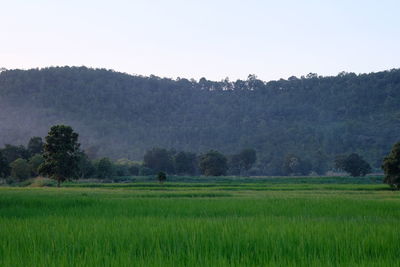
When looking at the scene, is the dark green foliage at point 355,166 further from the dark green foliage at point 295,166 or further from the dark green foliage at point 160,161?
the dark green foliage at point 160,161

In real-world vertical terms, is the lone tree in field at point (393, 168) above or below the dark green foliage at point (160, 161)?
below

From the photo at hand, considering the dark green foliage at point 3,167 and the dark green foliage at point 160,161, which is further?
the dark green foliage at point 160,161

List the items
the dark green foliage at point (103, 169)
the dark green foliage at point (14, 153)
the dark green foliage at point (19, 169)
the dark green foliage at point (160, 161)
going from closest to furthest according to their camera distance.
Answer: the dark green foliage at point (19, 169) < the dark green foliage at point (103, 169) < the dark green foliage at point (14, 153) < the dark green foliage at point (160, 161)

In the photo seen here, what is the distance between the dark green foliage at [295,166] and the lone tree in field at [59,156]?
8284 cm

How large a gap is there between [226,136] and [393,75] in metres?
73.7

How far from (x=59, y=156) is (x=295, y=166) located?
85242mm

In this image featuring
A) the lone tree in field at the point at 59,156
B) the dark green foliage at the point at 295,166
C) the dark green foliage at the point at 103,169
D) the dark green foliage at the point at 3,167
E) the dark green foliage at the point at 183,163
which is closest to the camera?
the lone tree in field at the point at 59,156

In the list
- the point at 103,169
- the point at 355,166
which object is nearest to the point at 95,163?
the point at 103,169

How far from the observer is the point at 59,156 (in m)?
54.3

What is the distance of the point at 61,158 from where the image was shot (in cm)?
5431

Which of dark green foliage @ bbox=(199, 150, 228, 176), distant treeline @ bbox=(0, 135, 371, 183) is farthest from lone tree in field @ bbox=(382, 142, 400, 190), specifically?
dark green foliage @ bbox=(199, 150, 228, 176)

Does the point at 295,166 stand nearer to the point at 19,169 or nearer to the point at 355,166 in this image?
the point at 355,166

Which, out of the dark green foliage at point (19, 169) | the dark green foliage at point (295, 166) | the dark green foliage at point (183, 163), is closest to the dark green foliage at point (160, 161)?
the dark green foliage at point (183, 163)

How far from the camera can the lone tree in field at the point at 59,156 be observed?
54.5m
